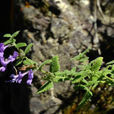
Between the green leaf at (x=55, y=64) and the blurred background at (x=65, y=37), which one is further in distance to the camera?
the blurred background at (x=65, y=37)

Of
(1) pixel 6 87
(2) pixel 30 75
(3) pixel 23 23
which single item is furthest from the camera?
(1) pixel 6 87

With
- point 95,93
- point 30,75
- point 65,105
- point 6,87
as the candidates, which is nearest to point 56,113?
point 65,105

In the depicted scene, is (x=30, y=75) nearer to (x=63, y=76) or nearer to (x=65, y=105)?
(x=63, y=76)

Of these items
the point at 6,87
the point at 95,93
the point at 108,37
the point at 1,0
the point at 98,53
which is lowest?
the point at 6,87

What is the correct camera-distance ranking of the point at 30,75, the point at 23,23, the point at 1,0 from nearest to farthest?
the point at 30,75 → the point at 23,23 → the point at 1,0

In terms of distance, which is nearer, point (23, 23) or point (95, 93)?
point (95, 93)

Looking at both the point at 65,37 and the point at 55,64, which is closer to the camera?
the point at 55,64

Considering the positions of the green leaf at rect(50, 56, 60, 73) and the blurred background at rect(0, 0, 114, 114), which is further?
the blurred background at rect(0, 0, 114, 114)

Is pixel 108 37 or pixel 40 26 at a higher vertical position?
pixel 40 26
